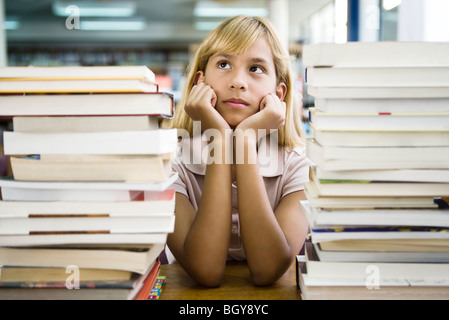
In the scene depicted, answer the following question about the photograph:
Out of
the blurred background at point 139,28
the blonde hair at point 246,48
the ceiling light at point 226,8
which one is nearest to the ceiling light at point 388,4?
the blurred background at point 139,28

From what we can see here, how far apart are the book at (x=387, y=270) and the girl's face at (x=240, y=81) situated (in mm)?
473

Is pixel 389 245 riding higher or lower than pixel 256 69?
lower

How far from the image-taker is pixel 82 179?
2.06 feet

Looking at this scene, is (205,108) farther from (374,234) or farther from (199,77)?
(374,234)

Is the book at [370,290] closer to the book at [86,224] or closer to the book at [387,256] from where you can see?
the book at [387,256]

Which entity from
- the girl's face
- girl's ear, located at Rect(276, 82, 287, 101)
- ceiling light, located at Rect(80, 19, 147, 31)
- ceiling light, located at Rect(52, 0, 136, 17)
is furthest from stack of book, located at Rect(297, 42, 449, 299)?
ceiling light, located at Rect(80, 19, 147, 31)

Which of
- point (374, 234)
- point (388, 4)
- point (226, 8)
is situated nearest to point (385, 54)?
point (374, 234)

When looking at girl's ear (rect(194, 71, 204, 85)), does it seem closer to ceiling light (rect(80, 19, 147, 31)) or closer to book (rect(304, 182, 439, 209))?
book (rect(304, 182, 439, 209))

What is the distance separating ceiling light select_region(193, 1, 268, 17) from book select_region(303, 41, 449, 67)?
7.96 m

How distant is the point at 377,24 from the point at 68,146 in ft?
14.1

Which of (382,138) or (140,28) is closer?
(382,138)

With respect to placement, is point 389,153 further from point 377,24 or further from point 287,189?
point 377,24

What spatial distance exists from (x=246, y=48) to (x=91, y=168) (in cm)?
55

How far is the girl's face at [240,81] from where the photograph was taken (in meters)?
1.00
